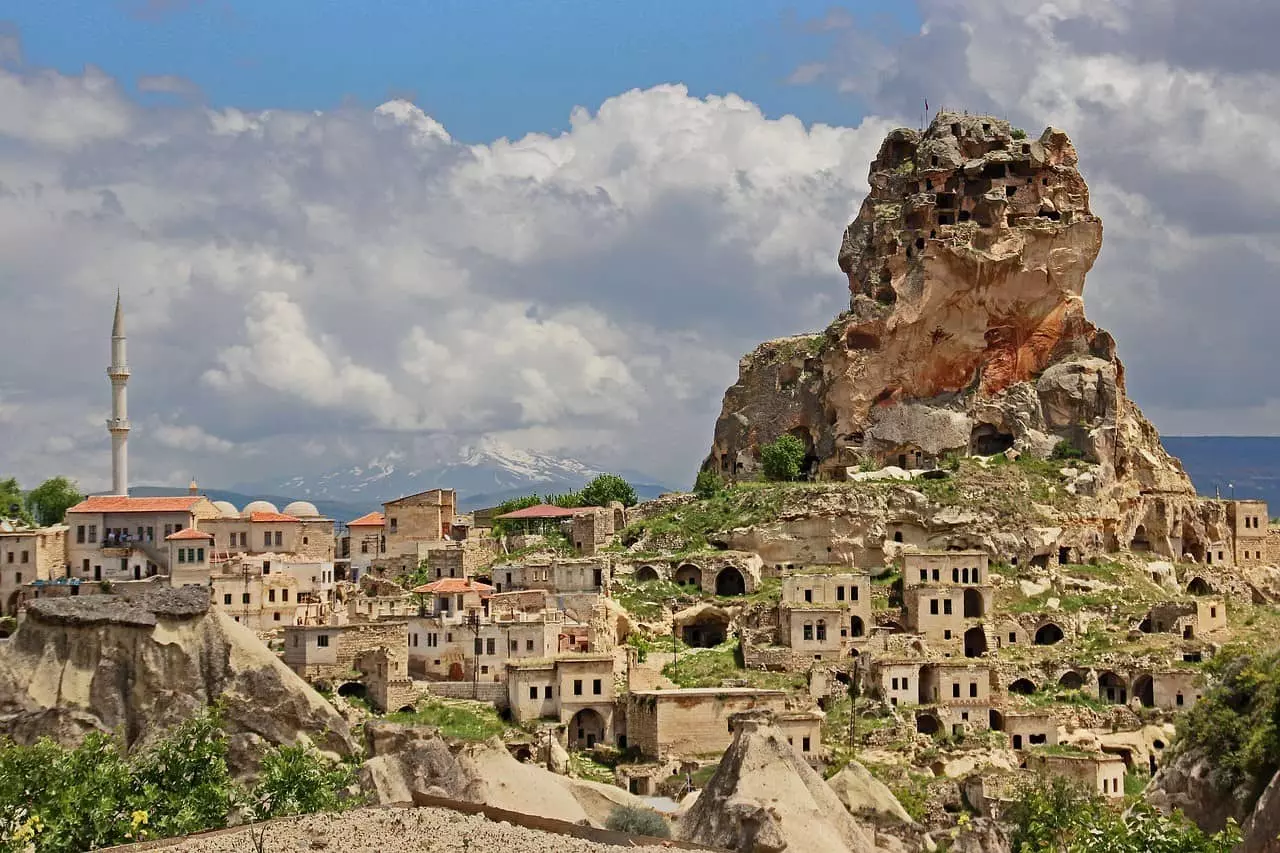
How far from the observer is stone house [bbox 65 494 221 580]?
75.1 m

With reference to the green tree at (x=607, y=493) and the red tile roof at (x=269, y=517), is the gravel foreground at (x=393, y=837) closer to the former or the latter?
the red tile roof at (x=269, y=517)

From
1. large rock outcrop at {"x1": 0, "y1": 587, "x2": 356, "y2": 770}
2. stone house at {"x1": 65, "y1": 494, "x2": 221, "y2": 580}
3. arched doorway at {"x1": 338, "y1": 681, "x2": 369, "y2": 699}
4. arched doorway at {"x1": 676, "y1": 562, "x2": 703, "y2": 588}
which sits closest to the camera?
large rock outcrop at {"x1": 0, "y1": 587, "x2": 356, "y2": 770}

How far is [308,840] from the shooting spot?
101 ft

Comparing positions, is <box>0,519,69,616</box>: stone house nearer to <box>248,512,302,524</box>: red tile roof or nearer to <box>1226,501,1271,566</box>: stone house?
<box>248,512,302,524</box>: red tile roof

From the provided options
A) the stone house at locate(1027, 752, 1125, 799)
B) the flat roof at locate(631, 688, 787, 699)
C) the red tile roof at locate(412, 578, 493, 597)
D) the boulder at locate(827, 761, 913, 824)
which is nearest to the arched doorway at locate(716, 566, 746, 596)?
the red tile roof at locate(412, 578, 493, 597)

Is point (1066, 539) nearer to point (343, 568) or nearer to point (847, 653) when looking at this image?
point (847, 653)

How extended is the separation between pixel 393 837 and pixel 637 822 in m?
13.5

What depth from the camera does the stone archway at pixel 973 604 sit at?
246 feet

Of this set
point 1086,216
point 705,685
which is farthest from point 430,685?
point 1086,216

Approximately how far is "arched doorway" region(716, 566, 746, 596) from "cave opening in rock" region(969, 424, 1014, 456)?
17795 millimetres

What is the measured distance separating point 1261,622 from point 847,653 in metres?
20.3

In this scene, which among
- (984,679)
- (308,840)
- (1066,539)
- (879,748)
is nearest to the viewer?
(308,840)

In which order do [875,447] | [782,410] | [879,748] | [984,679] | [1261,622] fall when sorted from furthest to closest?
[782,410], [875,447], [1261,622], [984,679], [879,748]

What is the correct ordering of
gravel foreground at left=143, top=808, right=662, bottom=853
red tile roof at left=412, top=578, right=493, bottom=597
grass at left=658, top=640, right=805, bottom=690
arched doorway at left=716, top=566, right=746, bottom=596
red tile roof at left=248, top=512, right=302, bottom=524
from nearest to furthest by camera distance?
1. gravel foreground at left=143, top=808, right=662, bottom=853
2. grass at left=658, top=640, right=805, bottom=690
3. red tile roof at left=412, top=578, right=493, bottom=597
4. red tile roof at left=248, top=512, right=302, bottom=524
5. arched doorway at left=716, top=566, right=746, bottom=596
